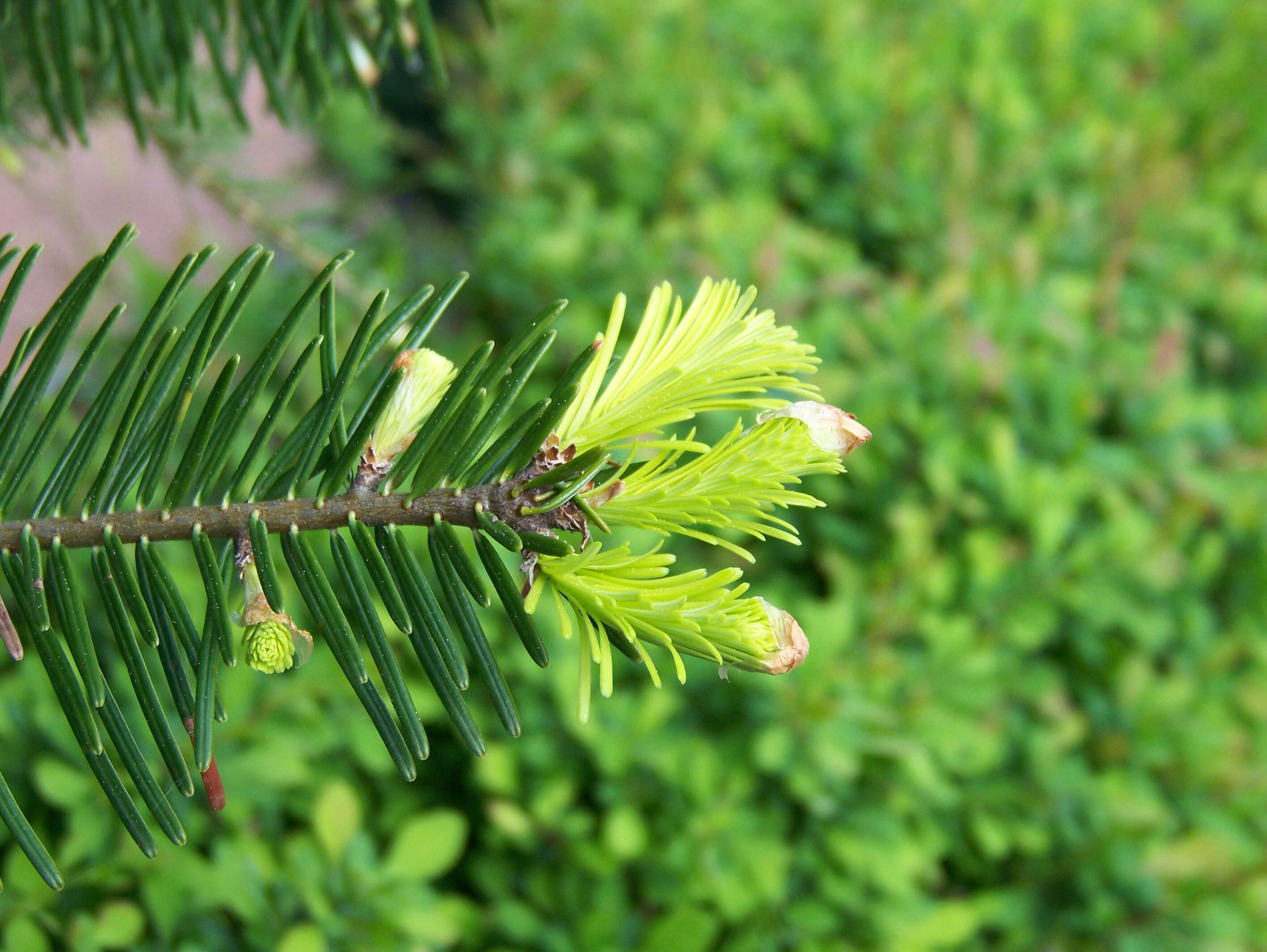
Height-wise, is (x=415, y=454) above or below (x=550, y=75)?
below

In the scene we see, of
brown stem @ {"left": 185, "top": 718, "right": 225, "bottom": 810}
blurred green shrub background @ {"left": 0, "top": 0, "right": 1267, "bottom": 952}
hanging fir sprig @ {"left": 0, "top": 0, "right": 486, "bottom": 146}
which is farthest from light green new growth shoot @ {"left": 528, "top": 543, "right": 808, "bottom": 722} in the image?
blurred green shrub background @ {"left": 0, "top": 0, "right": 1267, "bottom": 952}

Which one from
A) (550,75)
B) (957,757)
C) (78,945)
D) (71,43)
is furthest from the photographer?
(550,75)

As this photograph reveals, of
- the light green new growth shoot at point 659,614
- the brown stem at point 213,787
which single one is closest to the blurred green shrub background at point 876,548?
A: the brown stem at point 213,787

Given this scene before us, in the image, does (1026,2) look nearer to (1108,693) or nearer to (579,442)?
(1108,693)

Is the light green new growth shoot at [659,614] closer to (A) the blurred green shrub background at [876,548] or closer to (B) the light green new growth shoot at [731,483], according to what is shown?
(B) the light green new growth shoot at [731,483]

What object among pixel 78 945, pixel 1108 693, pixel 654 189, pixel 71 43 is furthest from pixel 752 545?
pixel 71 43

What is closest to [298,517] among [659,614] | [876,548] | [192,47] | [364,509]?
[364,509]
